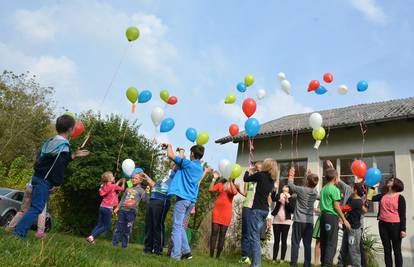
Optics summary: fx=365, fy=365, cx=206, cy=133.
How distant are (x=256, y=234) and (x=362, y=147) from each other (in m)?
6.15

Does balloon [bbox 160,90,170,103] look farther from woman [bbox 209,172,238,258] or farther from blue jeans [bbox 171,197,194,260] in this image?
blue jeans [bbox 171,197,194,260]

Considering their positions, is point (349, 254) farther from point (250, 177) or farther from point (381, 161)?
point (381, 161)

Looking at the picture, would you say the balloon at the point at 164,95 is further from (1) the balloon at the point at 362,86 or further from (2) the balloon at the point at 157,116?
(1) the balloon at the point at 362,86

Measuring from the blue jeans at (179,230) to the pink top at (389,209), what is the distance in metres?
3.10

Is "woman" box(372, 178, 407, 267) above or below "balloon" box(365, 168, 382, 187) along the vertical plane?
below

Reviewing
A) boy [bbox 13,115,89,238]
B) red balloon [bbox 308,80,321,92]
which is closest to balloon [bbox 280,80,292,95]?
red balloon [bbox 308,80,321,92]

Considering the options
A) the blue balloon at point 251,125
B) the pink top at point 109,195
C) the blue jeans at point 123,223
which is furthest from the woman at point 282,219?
the pink top at point 109,195

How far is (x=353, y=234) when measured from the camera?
5852mm

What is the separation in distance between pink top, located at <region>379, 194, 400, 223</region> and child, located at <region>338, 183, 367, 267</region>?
12.4 inches

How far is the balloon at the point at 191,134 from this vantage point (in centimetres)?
757

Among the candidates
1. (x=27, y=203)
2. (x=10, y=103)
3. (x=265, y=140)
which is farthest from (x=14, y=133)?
(x=27, y=203)

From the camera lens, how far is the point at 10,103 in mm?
24875

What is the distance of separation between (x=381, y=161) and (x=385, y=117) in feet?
3.82

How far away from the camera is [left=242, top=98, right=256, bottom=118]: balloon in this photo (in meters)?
7.84
